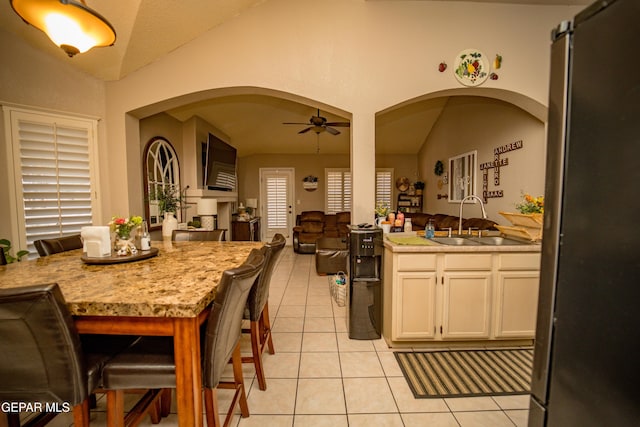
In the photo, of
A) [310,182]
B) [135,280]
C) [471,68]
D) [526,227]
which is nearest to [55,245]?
[135,280]

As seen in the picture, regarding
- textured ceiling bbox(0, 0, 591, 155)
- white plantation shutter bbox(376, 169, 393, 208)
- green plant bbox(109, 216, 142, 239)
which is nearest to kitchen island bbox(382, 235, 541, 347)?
Answer: green plant bbox(109, 216, 142, 239)

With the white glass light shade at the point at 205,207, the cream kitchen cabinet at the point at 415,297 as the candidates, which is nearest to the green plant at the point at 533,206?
the cream kitchen cabinet at the point at 415,297

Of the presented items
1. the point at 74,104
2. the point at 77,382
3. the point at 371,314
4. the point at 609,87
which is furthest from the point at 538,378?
the point at 74,104

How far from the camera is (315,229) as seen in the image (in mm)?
6781

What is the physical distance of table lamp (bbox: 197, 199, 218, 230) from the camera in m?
4.61

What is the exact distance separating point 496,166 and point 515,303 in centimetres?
237

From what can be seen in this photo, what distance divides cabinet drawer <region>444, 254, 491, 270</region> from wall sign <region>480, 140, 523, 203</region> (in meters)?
2.04

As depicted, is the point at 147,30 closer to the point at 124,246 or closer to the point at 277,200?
the point at 124,246

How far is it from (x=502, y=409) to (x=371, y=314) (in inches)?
43.3

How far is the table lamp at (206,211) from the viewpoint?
461 centimetres

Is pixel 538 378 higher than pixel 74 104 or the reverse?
the reverse

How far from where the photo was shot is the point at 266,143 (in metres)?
7.22

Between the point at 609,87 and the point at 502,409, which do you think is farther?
the point at 502,409

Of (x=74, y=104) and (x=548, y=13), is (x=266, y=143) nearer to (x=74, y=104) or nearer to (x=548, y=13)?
(x=74, y=104)
